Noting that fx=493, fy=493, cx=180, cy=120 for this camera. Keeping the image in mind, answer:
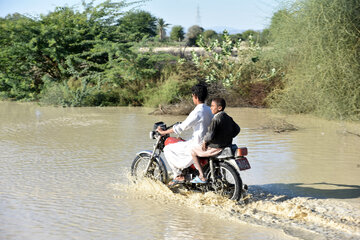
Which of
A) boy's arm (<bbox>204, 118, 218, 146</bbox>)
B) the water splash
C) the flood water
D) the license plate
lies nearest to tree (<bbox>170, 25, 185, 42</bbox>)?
the flood water

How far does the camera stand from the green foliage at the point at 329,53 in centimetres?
1431

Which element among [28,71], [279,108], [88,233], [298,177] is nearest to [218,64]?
[279,108]

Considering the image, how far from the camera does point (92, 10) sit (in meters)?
27.3

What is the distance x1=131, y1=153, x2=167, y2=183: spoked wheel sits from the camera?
7.24m

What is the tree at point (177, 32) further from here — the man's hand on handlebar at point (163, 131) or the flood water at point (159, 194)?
the man's hand on handlebar at point (163, 131)

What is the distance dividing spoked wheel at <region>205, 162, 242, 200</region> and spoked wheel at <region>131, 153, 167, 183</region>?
85cm

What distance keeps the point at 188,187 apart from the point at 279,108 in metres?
12.0

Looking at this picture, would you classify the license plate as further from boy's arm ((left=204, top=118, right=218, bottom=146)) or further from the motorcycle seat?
boy's arm ((left=204, top=118, right=218, bottom=146))

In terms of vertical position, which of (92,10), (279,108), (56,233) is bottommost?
(56,233)

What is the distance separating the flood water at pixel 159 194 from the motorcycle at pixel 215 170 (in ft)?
0.53

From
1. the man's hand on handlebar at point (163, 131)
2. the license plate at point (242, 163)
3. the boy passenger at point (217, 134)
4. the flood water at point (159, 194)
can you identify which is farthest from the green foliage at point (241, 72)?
the license plate at point (242, 163)

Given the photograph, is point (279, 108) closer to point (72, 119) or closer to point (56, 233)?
point (72, 119)

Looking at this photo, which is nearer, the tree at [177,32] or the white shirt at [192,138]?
the white shirt at [192,138]

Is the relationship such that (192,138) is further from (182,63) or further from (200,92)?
(182,63)
